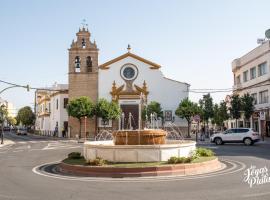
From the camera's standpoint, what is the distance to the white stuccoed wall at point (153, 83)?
196 ft

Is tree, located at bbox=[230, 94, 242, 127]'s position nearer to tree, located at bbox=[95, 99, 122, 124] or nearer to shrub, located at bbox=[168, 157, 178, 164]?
tree, located at bbox=[95, 99, 122, 124]

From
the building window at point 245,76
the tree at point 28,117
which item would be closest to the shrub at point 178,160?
the building window at point 245,76

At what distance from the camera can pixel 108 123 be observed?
58.3 m

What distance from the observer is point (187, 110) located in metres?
54.8

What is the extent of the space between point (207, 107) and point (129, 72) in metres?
12.2

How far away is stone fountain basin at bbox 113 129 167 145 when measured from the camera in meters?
18.8

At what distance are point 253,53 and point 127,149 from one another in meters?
42.2

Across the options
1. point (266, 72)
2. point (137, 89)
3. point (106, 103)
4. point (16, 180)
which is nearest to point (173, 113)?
point (137, 89)

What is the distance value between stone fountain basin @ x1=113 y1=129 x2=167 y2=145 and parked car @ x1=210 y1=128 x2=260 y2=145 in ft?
62.1

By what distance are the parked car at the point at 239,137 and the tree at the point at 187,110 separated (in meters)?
16.7

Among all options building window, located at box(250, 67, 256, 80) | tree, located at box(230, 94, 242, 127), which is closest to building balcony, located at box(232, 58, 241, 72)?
building window, located at box(250, 67, 256, 80)

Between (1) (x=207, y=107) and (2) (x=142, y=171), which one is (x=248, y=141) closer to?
(1) (x=207, y=107)

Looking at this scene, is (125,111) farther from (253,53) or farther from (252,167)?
(252,167)

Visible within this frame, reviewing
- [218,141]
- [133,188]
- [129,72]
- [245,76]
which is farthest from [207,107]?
[133,188]
